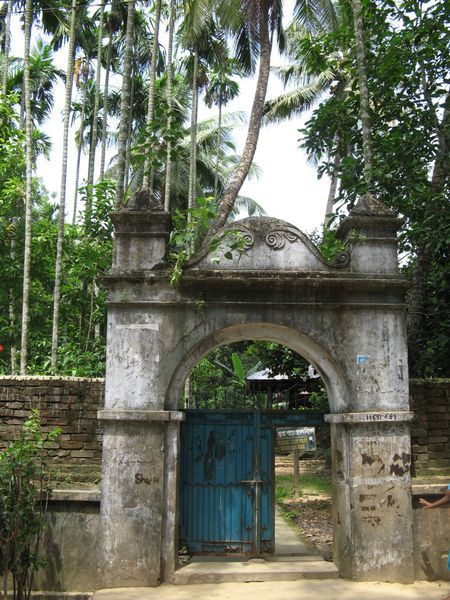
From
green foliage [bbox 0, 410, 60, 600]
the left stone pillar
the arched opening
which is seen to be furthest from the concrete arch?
green foliage [bbox 0, 410, 60, 600]

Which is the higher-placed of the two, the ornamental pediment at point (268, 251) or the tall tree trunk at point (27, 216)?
the tall tree trunk at point (27, 216)

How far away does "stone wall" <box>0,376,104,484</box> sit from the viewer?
633cm

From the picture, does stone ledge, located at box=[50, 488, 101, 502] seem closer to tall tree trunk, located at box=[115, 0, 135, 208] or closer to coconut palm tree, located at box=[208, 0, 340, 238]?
tall tree trunk, located at box=[115, 0, 135, 208]

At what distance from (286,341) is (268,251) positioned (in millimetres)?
1033

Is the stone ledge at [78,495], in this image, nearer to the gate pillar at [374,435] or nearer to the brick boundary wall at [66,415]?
the brick boundary wall at [66,415]

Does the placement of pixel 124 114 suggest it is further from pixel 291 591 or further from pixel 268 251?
pixel 291 591

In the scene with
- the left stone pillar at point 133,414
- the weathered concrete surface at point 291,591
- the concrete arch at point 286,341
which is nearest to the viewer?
the weathered concrete surface at point 291,591

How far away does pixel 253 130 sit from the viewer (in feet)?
42.3

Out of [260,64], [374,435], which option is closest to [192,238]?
[374,435]

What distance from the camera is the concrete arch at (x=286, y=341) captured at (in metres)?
6.16

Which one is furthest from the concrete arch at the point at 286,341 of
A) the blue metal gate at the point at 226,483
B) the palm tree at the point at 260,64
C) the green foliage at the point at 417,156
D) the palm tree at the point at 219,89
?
the palm tree at the point at 219,89

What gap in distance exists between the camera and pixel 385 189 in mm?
9328

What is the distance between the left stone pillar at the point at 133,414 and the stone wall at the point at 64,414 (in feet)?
1.47

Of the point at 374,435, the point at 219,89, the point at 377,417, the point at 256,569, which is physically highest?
the point at 219,89
